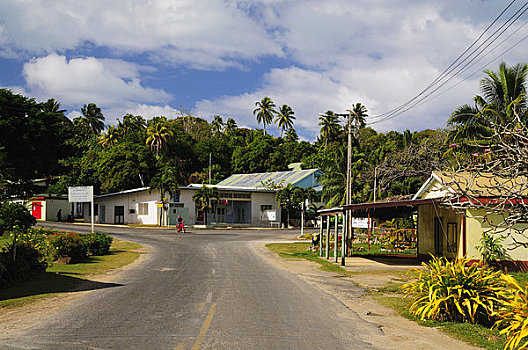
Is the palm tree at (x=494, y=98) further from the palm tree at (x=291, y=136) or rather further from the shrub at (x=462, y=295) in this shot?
the palm tree at (x=291, y=136)

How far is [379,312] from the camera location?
38.4 ft

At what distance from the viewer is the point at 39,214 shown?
63500 mm

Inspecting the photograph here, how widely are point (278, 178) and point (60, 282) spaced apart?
171 ft

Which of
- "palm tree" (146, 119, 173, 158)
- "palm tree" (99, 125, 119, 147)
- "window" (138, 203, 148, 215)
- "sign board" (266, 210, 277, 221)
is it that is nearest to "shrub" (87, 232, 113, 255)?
"window" (138, 203, 148, 215)

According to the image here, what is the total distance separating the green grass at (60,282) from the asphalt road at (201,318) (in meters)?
1.08

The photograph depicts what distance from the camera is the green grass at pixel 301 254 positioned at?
22.0m

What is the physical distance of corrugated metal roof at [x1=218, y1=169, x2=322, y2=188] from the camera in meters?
63.9

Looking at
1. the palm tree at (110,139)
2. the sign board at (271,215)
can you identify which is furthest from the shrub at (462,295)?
the palm tree at (110,139)

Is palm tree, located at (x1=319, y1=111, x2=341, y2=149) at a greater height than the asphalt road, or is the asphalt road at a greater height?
palm tree, located at (x1=319, y1=111, x2=341, y2=149)

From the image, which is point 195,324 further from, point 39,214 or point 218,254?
point 39,214

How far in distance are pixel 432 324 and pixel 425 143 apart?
35.4 meters

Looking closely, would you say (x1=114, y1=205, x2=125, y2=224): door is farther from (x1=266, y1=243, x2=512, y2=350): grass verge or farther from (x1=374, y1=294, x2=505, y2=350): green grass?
(x1=374, y1=294, x2=505, y2=350): green grass

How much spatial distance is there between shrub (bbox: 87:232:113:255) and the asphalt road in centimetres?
842

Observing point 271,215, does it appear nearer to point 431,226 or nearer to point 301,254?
point 301,254
